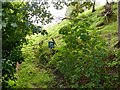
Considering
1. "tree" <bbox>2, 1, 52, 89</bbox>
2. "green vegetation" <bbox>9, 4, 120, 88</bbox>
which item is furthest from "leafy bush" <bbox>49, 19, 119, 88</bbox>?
"tree" <bbox>2, 1, 52, 89</bbox>

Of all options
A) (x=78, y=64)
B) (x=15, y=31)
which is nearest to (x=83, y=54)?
(x=78, y=64)

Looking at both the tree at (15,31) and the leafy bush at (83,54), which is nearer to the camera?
the tree at (15,31)

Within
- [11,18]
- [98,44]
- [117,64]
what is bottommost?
[117,64]

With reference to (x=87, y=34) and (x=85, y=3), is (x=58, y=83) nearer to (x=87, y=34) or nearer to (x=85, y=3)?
(x=87, y=34)

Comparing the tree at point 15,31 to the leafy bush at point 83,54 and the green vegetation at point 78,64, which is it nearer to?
the green vegetation at point 78,64

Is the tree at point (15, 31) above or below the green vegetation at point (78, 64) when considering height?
above

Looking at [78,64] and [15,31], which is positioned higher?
[15,31]

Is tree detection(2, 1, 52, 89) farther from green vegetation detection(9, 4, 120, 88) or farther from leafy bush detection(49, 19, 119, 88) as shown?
leafy bush detection(49, 19, 119, 88)

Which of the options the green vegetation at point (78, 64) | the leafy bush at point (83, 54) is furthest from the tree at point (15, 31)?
the leafy bush at point (83, 54)

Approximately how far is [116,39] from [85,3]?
174 centimetres

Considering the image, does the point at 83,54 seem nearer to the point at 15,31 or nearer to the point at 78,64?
the point at 78,64

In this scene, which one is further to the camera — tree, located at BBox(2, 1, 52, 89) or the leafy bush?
the leafy bush

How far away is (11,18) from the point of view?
350cm

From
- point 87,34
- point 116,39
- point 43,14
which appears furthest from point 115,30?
point 43,14
